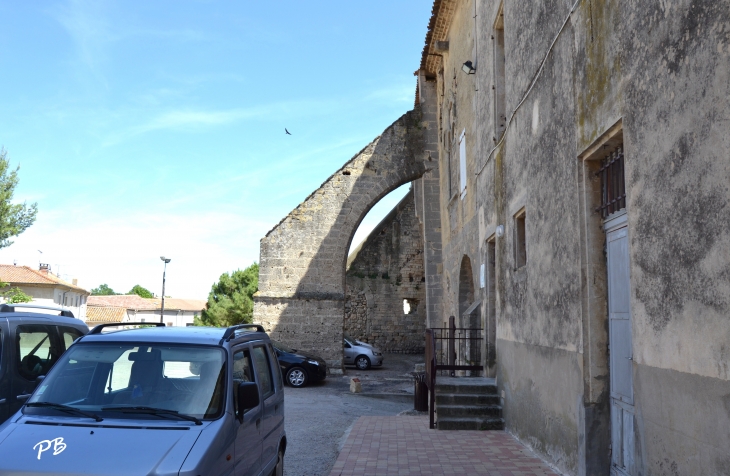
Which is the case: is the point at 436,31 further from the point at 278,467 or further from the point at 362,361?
the point at 278,467

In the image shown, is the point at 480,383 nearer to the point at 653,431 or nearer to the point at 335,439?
the point at 335,439

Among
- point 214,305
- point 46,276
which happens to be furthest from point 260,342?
point 46,276

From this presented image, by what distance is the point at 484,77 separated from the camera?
1142 centimetres

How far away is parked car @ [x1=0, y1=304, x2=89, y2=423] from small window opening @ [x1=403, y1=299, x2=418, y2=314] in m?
22.7

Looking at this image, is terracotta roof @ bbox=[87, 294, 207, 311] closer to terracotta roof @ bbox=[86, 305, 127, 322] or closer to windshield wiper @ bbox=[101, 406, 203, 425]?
terracotta roof @ bbox=[86, 305, 127, 322]

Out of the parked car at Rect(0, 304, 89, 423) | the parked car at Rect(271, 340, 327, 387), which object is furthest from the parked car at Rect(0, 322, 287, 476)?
the parked car at Rect(271, 340, 327, 387)

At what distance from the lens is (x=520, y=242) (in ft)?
27.9

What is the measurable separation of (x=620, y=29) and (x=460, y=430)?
19.7 ft

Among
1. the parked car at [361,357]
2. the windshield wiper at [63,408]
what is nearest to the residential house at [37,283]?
the parked car at [361,357]

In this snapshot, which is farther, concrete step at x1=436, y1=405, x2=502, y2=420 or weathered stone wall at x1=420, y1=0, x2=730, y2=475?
concrete step at x1=436, y1=405, x2=502, y2=420

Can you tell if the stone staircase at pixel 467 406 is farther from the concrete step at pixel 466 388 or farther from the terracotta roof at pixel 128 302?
the terracotta roof at pixel 128 302

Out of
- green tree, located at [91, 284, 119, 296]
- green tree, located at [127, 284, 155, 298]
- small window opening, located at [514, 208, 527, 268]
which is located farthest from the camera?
green tree, located at [91, 284, 119, 296]

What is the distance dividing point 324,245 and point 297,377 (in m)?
4.51

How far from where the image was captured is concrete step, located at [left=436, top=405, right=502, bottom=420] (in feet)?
29.3
